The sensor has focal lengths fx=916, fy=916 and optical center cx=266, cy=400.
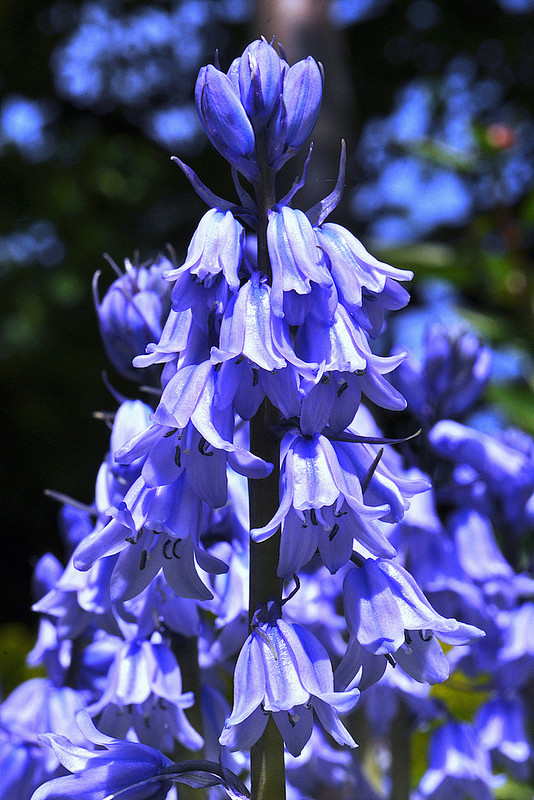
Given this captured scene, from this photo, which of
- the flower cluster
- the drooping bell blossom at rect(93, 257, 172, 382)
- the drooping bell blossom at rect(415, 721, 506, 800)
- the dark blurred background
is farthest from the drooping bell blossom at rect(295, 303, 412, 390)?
the dark blurred background

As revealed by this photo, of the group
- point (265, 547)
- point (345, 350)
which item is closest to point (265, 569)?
point (265, 547)

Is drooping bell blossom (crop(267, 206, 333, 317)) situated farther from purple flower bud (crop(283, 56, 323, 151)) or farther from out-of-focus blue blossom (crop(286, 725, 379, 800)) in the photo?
out-of-focus blue blossom (crop(286, 725, 379, 800))

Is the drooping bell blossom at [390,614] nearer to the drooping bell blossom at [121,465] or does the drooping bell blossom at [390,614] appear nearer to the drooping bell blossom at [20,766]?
the drooping bell blossom at [121,465]

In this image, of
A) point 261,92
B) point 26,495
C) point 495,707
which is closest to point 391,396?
point 261,92

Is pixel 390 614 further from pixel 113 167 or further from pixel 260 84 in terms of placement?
pixel 113 167

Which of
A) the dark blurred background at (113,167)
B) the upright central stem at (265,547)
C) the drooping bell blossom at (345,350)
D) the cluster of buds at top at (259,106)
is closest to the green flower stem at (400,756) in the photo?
the upright central stem at (265,547)

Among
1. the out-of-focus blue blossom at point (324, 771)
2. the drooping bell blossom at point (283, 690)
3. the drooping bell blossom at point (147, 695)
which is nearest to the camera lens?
the drooping bell blossom at point (283, 690)

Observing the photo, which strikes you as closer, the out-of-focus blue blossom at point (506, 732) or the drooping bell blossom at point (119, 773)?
the drooping bell blossom at point (119, 773)
